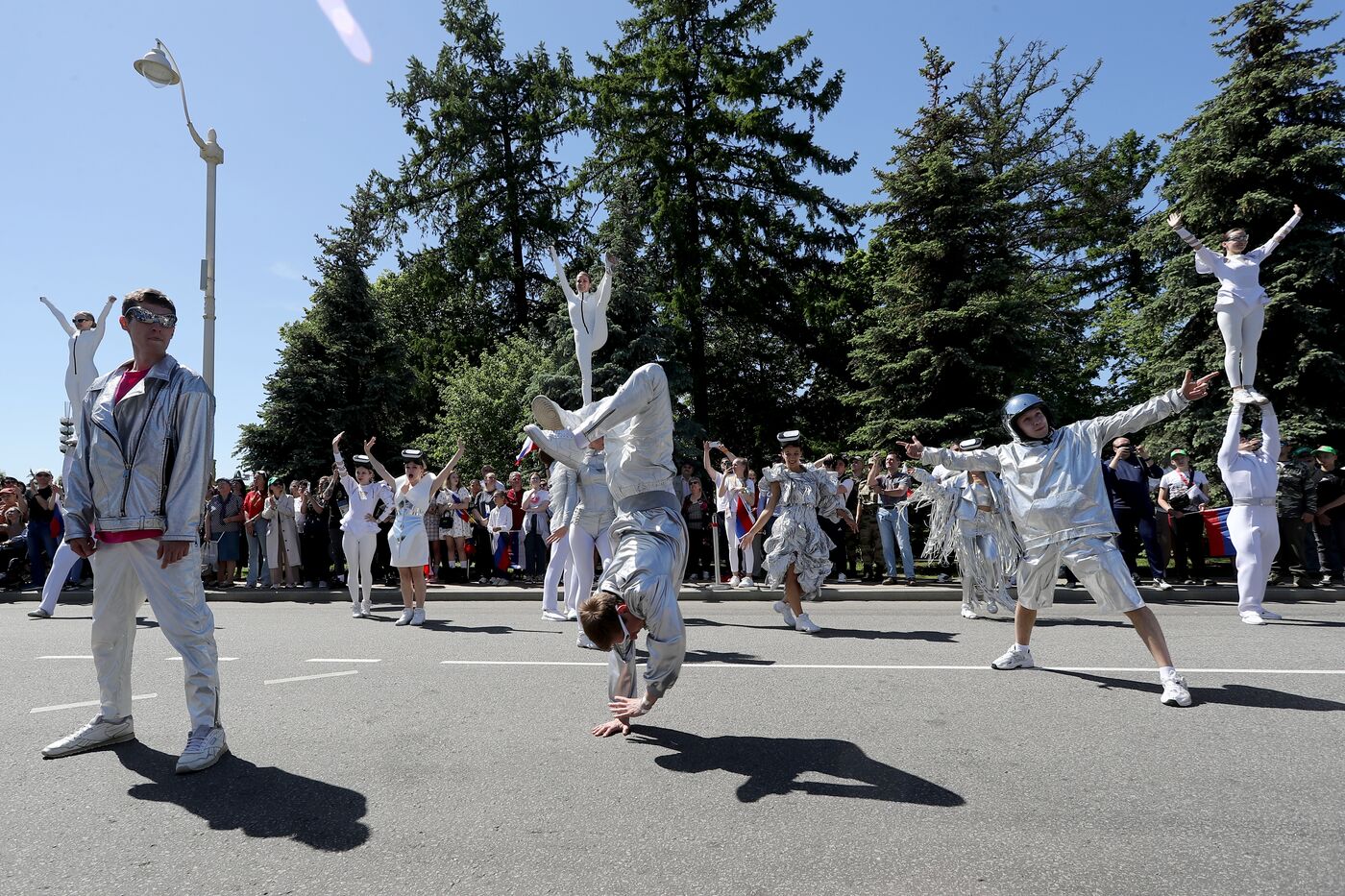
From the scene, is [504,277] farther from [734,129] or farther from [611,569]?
[611,569]

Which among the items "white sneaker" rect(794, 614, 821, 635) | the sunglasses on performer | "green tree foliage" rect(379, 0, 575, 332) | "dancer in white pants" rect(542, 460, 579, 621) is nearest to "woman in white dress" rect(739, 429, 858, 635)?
"white sneaker" rect(794, 614, 821, 635)

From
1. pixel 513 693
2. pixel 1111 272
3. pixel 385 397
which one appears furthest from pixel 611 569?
pixel 1111 272

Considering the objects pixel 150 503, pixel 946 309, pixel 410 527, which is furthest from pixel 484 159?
pixel 150 503

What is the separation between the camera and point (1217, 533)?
42.1 feet

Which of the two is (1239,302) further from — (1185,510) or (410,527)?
(410,527)

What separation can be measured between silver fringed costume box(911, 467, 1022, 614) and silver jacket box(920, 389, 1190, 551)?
3.46 m

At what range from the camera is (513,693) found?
19.1 feet

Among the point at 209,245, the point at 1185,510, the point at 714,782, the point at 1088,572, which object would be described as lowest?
the point at 714,782

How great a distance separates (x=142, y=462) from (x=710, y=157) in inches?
886

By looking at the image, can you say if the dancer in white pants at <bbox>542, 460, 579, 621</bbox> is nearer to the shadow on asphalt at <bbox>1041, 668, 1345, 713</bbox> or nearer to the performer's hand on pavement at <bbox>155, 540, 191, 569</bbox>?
the performer's hand on pavement at <bbox>155, 540, 191, 569</bbox>

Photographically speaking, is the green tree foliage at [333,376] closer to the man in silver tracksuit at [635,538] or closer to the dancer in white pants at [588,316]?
the dancer in white pants at [588,316]

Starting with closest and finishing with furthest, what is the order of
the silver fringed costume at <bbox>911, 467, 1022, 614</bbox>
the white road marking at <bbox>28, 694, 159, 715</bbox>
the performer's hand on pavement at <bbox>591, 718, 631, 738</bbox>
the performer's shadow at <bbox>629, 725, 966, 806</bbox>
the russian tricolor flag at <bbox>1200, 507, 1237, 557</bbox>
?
the performer's shadow at <bbox>629, 725, 966, 806</bbox> → the performer's hand on pavement at <bbox>591, 718, 631, 738</bbox> → the white road marking at <bbox>28, 694, 159, 715</bbox> → the silver fringed costume at <bbox>911, 467, 1022, 614</bbox> → the russian tricolor flag at <bbox>1200, 507, 1237, 557</bbox>

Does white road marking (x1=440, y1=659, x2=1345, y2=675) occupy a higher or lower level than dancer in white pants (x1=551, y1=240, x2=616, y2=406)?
lower

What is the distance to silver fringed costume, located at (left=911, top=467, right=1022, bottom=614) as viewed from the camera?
9.73 m
